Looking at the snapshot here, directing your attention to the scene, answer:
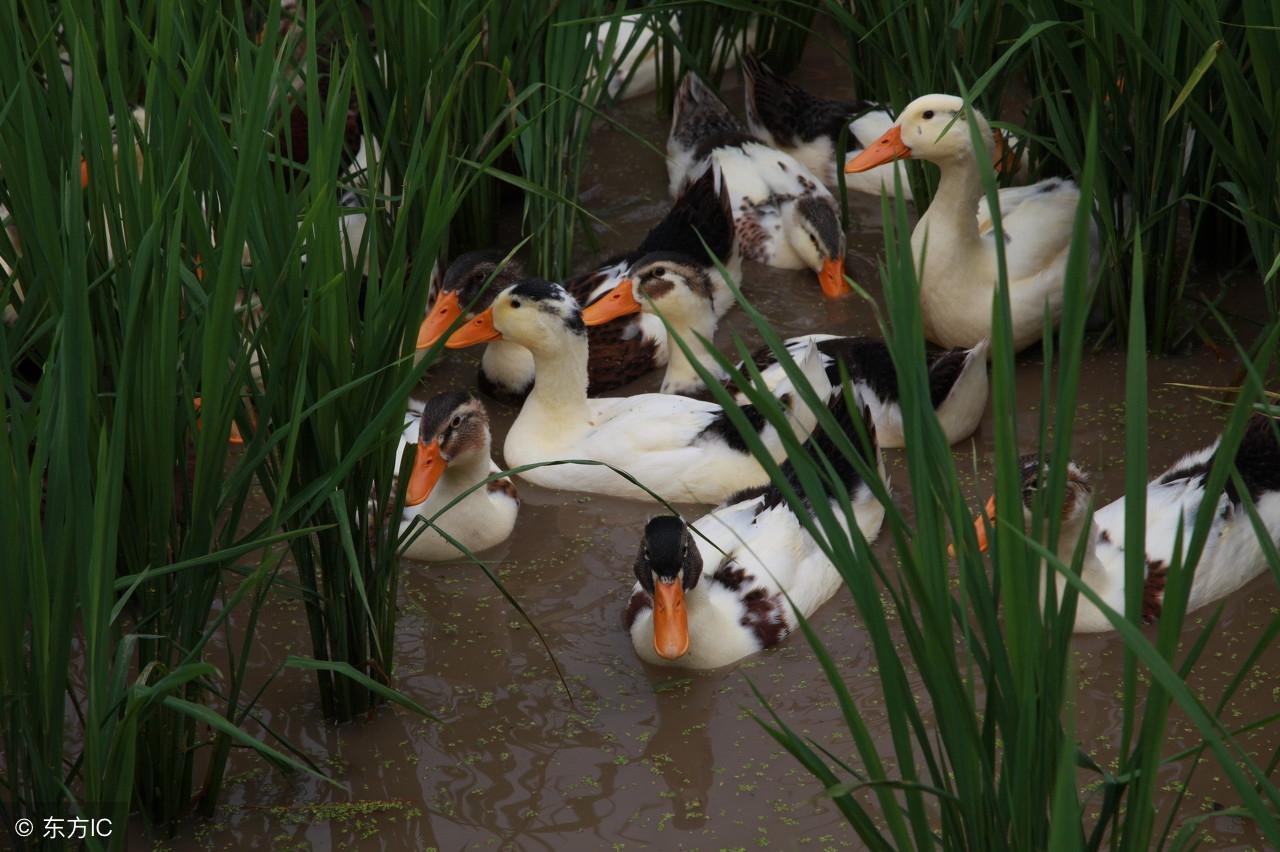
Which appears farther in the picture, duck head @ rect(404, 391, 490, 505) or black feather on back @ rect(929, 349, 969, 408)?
black feather on back @ rect(929, 349, 969, 408)

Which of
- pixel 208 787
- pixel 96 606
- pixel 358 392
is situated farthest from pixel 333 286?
pixel 208 787

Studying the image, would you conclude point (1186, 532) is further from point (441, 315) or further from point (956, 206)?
point (441, 315)

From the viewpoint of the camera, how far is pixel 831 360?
14.9ft

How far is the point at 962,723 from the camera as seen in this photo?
204cm

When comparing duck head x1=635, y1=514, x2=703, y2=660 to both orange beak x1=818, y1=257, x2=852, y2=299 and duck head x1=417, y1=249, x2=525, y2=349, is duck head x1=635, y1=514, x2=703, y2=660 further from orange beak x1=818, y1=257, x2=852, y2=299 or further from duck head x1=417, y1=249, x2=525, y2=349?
orange beak x1=818, y1=257, x2=852, y2=299

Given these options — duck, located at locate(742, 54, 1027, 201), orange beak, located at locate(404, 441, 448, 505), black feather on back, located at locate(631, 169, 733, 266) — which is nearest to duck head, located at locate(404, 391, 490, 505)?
orange beak, located at locate(404, 441, 448, 505)

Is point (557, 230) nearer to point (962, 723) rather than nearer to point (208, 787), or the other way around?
point (208, 787)

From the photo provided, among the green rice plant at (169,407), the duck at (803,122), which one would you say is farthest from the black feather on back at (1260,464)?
the duck at (803,122)

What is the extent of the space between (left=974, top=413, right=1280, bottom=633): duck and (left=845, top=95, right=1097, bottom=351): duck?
3.12 feet

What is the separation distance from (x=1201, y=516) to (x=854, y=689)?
5.57 ft

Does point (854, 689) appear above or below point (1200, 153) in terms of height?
below

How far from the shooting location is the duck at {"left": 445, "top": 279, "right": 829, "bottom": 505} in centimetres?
434

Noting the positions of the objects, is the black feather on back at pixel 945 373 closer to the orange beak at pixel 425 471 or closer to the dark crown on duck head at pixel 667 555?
the dark crown on duck head at pixel 667 555

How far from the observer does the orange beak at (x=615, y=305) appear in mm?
4844
